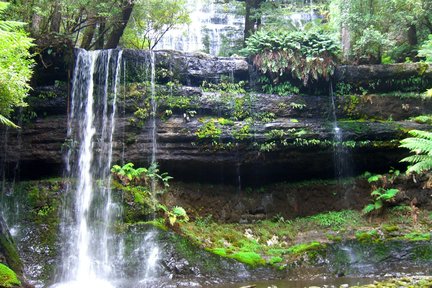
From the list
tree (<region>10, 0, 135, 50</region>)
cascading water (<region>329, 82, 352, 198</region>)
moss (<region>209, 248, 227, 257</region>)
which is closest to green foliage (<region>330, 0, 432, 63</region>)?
cascading water (<region>329, 82, 352, 198</region>)

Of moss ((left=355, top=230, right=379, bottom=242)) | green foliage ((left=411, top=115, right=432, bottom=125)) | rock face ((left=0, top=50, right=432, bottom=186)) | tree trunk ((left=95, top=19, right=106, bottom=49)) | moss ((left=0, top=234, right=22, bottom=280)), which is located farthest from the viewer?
tree trunk ((left=95, top=19, right=106, bottom=49))

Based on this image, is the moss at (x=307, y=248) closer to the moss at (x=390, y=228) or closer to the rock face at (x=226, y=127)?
the moss at (x=390, y=228)

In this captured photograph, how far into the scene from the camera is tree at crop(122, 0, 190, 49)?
1527 centimetres

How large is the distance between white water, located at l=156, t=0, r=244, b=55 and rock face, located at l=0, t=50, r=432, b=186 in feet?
21.4

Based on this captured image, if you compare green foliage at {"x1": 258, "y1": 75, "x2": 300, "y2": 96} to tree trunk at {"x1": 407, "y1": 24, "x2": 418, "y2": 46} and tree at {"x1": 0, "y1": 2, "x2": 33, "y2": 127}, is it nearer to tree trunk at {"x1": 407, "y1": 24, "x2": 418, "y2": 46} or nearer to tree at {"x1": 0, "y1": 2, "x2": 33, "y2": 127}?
tree trunk at {"x1": 407, "y1": 24, "x2": 418, "y2": 46}

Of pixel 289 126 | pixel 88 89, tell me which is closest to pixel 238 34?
pixel 289 126

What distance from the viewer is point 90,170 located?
40.3 ft

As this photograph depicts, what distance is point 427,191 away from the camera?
13.5m

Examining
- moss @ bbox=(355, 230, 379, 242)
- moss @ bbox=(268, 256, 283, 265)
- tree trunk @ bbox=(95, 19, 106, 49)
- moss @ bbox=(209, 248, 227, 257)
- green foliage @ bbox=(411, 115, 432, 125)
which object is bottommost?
moss @ bbox=(268, 256, 283, 265)

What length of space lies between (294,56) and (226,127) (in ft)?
11.6

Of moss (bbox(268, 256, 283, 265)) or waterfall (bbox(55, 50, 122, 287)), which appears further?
moss (bbox(268, 256, 283, 265))

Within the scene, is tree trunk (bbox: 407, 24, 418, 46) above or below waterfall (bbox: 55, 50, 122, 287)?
above

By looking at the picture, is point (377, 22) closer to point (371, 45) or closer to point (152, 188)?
point (371, 45)

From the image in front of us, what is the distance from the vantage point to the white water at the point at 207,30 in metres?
20.5
